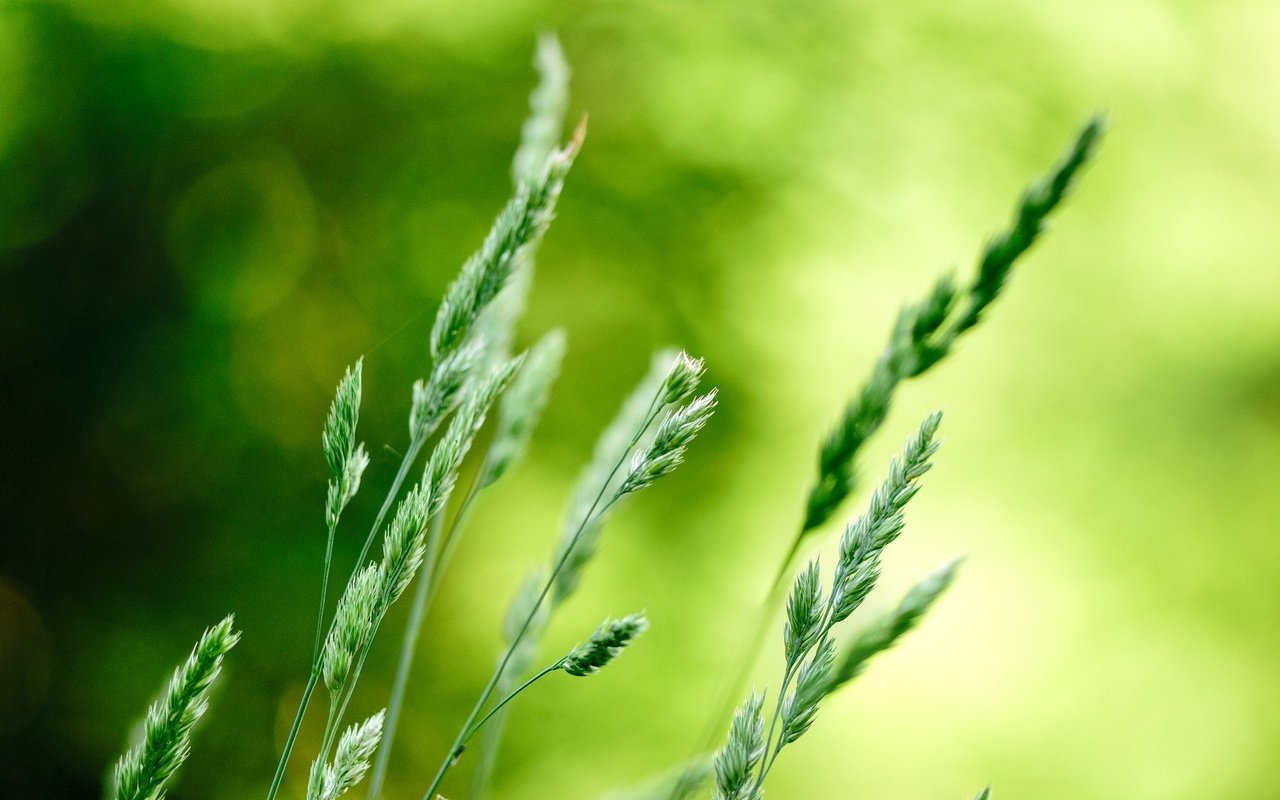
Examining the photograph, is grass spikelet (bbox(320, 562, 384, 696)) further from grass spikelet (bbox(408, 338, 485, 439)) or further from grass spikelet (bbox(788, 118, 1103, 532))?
grass spikelet (bbox(788, 118, 1103, 532))

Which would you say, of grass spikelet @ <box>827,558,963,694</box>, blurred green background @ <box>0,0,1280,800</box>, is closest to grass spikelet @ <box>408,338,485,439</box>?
grass spikelet @ <box>827,558,963,694</box>

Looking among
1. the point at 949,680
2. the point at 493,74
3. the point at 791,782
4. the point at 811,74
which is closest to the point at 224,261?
the point at 493,74

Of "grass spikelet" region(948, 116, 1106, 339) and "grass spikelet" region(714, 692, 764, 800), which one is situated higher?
"grass spikelet" region(948, 116, 1106, 339)

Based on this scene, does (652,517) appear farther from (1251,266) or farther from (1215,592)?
(1251,266)

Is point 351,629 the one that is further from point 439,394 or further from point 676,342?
point 676,342

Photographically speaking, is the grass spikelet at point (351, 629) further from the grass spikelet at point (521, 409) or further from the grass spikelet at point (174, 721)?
the grass spikelet at point (521, 409)
